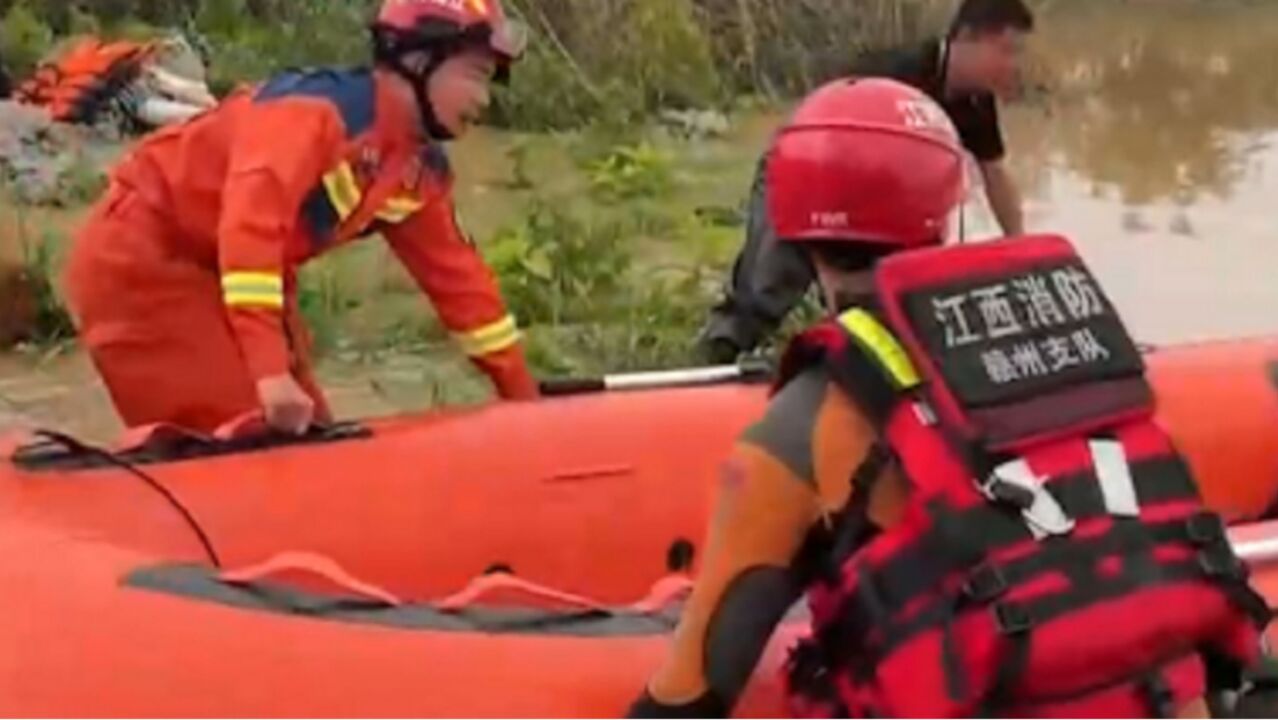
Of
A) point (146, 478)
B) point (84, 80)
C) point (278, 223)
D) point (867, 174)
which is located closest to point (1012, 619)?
point (867, 174)

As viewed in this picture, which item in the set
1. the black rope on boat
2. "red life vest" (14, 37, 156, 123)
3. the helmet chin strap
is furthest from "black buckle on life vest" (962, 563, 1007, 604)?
"red life vest" (14, 37, 156, 123)

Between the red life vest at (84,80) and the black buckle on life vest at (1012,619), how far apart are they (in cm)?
731

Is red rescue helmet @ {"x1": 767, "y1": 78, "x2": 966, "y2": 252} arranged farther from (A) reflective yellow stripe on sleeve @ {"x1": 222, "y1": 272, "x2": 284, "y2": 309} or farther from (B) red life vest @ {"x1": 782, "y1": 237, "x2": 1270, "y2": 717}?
(A) reflective yellow stripe on sleeve @ {"x1": 222, "y1": 272, "x2": 284, "y2": 309}

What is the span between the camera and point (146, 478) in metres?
3.88

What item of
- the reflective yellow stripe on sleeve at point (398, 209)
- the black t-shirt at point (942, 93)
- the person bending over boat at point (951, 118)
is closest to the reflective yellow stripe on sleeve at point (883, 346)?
A: the reflective yellow stripe on sleeve at point (398, 209)

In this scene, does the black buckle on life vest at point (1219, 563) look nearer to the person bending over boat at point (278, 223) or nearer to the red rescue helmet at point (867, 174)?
the red rescue helmet at point (867, 174)

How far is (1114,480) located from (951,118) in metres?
3.07

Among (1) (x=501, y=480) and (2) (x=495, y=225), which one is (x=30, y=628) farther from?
(2) (x=495, y=225)

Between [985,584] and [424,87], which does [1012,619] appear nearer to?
[985,584]

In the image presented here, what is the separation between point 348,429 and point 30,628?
3.69ft

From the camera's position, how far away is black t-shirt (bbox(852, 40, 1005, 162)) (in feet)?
17.9

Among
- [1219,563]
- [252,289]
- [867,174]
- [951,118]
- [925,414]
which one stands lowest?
[951,118]

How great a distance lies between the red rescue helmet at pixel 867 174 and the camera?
265 cm

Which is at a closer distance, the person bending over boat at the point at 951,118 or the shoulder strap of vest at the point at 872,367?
the shoulder strap of vest at the point at 872,367
